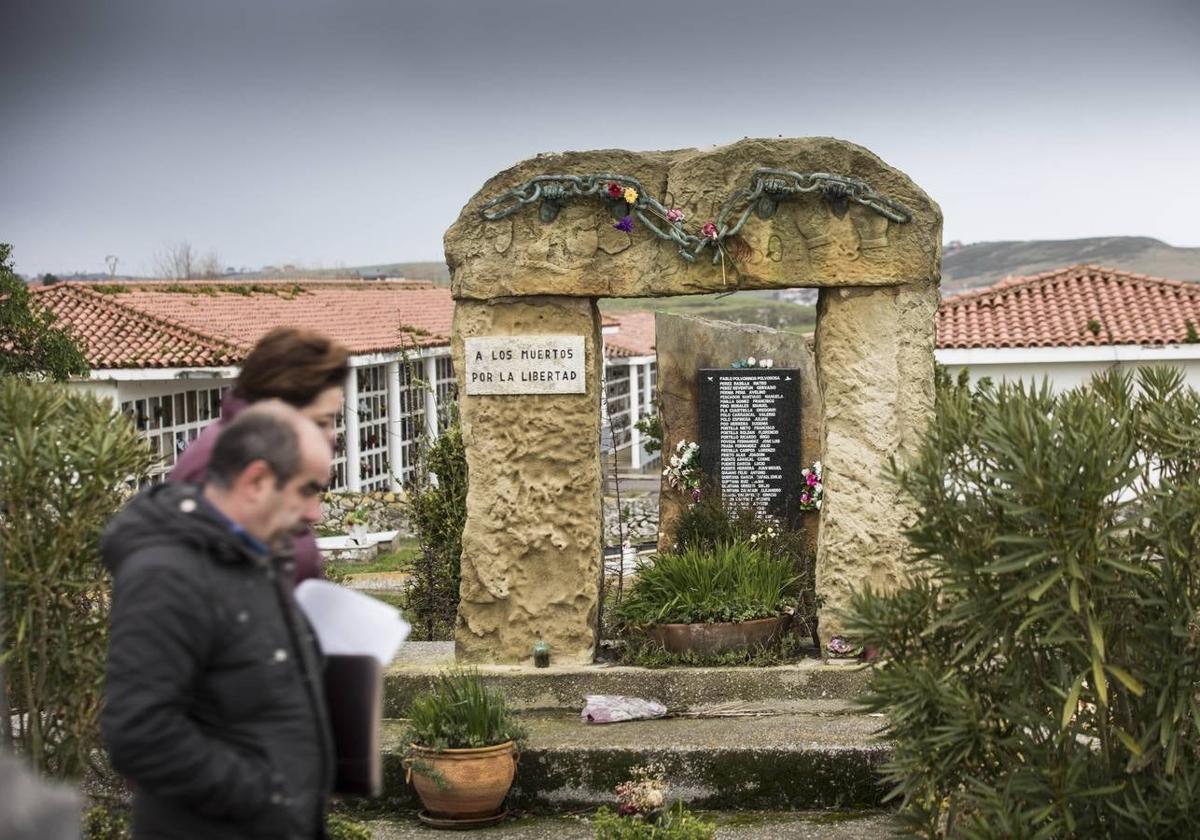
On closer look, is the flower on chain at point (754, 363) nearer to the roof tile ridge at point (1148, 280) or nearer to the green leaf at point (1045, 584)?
the green leaf at point (1045, 584)

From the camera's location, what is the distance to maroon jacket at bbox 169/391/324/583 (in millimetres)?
3656

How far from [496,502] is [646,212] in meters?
1.86

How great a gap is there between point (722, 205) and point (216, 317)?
68.6 ft

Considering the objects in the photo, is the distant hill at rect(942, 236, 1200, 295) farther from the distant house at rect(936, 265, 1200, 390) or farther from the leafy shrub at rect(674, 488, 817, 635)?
the leafy shrub at rect(674, 488, 817, 635)

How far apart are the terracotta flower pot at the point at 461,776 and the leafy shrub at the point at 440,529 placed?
458cm

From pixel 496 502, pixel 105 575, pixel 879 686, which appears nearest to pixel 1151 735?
pixel 879 686

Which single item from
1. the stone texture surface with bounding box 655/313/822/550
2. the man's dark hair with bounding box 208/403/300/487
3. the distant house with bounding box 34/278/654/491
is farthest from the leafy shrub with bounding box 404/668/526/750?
the distant house with bounding box 34/278/654/491

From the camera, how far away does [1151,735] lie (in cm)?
547

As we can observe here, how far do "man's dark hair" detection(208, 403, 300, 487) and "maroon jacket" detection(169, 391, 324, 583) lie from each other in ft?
0.45

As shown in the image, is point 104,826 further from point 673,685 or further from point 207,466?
point 673,685

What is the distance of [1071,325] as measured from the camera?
2764cm

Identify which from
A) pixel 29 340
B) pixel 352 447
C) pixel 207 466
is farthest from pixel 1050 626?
pixel 352 447

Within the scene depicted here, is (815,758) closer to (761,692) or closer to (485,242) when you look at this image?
(761,692)

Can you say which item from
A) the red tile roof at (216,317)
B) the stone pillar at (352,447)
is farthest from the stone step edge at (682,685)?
the stone pillar at (352,447)
